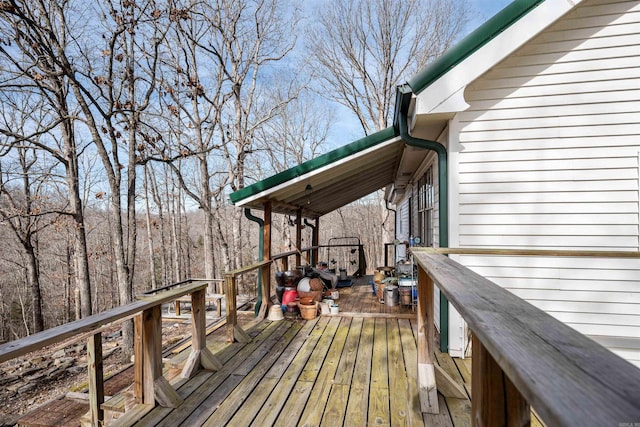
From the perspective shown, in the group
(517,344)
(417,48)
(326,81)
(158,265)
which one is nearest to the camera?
(517,344)

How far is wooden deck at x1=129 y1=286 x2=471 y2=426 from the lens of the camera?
221cm

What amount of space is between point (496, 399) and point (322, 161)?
361 cm

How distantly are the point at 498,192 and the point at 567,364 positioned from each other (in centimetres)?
302

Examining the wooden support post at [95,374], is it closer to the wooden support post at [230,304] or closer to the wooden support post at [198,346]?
the wooden support post at [198,346]

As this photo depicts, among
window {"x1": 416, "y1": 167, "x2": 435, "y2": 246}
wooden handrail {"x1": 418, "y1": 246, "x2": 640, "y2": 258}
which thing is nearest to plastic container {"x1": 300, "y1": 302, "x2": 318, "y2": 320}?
window {"x1": 416, "y1": 167, "x2": 435, "y2": 246}

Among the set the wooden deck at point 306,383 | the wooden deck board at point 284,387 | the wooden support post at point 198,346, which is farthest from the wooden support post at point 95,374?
the wooden deck board at point 284,387

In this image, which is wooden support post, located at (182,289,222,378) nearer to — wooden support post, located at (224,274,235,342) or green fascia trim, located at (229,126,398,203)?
wooden support post, located at (224,274,235,342)

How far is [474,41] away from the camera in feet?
9.91

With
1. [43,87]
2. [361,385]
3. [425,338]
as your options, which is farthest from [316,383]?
[43,87]

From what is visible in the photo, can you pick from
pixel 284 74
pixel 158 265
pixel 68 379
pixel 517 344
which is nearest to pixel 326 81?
pixel 284 74

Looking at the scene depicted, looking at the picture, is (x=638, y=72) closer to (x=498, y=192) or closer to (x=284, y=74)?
(x=498, y=192)

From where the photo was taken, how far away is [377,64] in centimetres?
1216

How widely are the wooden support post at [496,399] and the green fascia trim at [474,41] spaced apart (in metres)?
2.82

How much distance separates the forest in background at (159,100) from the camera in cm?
745
